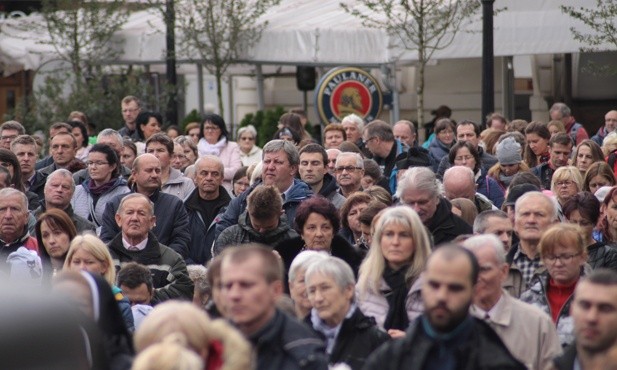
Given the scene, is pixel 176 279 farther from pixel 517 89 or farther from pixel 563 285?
pixel 517 89

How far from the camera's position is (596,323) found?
6.94 m

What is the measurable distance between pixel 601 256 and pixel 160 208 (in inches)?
164

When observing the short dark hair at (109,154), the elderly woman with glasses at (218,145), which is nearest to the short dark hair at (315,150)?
the short dark hair at (109,154)

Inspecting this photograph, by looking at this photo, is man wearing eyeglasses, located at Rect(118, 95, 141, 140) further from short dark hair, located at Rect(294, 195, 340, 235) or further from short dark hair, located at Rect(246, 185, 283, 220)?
short dark hair, located at Rect(294, 195, 340, 235)

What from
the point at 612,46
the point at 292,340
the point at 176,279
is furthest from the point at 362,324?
the point at 612,46

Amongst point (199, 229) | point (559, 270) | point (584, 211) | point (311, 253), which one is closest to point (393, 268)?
point (311, 253)

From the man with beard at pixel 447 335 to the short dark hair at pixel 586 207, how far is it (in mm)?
4861

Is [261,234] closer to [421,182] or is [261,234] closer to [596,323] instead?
[421,182]

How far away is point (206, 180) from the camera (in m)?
14.5

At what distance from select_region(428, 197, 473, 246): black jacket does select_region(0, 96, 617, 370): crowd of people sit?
0.01 metres

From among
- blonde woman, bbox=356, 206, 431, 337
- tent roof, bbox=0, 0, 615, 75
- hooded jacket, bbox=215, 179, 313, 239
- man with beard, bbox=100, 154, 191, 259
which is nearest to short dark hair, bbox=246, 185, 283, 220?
hooded jacket, bbox=215, 179, 313, 239

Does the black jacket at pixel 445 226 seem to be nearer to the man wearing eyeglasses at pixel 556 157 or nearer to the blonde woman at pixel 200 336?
the blonde woman at pixel 200 336

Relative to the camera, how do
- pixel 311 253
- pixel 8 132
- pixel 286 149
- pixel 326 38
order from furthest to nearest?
pixel 326 38, pixel 8 132, pixel 286 149, pixel 311 253

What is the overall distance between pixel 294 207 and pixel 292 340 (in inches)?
228
